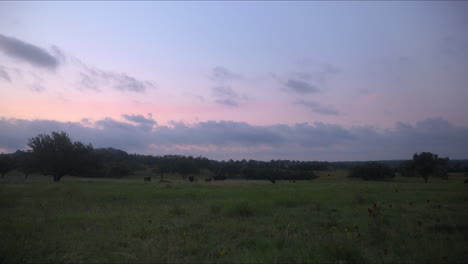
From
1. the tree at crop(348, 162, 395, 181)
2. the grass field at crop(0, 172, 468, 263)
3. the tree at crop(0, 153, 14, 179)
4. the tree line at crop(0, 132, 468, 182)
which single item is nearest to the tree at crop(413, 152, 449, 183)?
the tree line at crop(0, 132, 468, 182)

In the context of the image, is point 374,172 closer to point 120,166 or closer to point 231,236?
point 120,166

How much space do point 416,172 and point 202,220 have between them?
6206 centimetres

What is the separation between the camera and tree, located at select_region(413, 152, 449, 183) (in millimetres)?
58406

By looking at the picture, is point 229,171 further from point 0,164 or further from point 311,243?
point 311,243

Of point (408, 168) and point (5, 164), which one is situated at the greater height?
point (5, 164)

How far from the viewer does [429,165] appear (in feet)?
191

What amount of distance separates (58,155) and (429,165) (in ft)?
218

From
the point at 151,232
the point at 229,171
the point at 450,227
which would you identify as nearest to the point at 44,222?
the point at 151,232

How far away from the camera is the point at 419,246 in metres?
7.18

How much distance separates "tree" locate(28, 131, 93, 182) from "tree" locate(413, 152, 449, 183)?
6142cm

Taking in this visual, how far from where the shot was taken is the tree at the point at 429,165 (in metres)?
58.4

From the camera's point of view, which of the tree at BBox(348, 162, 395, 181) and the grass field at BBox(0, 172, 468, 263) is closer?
the grass field at BBox(0, 172, 468, 263)

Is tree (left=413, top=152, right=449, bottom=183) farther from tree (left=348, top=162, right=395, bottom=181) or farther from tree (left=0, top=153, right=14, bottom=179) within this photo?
tree (left=0, top=153, right=14, bottom=179)

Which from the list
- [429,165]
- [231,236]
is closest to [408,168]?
[429,165]
